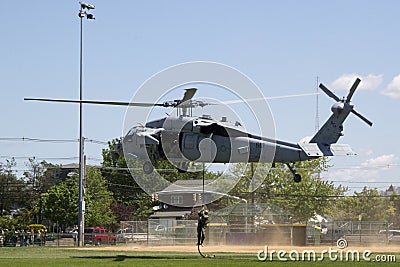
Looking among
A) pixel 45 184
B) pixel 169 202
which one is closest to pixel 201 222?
pixel 169 202

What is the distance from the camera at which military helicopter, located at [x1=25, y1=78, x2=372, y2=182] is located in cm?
4188

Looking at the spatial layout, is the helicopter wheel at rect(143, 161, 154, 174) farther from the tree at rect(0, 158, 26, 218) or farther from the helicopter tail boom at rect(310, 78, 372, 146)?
the tree at rect(0, 158, 26, 218)

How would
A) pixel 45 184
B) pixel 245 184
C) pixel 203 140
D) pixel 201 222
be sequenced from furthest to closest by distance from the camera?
pixel 45 184 → pixel 245 184 → pixel 203 140 → pixel 201 222

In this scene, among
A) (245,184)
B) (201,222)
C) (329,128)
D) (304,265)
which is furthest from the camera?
(245,184)

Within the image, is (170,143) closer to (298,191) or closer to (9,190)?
(298,191)

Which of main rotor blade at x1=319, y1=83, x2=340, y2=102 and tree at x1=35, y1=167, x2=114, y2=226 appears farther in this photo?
tree at x1=35, y1=167, x2=114, y2=226

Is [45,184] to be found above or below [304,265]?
above

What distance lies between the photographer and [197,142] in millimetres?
42062

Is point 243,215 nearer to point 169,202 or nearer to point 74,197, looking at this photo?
point 74,197

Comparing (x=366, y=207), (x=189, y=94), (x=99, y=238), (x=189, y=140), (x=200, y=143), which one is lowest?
(x=99, y=238)

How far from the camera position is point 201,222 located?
37.8m

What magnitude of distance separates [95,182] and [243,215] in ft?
130

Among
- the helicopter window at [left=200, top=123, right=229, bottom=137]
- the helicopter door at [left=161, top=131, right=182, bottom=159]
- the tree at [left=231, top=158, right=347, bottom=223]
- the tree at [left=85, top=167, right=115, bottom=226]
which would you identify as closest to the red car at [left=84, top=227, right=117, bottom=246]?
the tree at [left=85, top=167, right=115, bottom=226]

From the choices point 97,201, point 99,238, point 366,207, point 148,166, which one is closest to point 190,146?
point 148,166
